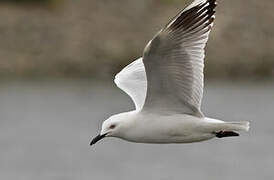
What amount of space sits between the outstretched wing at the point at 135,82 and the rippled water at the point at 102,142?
20.6 feet

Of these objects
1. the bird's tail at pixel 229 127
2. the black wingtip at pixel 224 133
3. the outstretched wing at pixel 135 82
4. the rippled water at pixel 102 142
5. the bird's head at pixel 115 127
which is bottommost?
the rippled water at pixel 102 142

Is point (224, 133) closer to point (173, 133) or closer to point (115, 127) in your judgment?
point (173, 133)

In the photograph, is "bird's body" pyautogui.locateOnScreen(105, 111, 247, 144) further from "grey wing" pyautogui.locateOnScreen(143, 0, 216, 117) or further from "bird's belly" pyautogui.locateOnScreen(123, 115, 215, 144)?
"grey wing" pyautogui.locateOnScreen(143, 0, 216, 117)

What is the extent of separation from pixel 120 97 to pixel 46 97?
1.48 metres

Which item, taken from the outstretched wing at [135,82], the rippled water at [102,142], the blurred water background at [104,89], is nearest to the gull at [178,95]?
the outstretched wing at [135,82]

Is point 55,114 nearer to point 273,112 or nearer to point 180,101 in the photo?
point 273,112

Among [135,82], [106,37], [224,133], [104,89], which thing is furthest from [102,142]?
[224,133]

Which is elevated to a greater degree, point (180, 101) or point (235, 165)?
point (180, 101)

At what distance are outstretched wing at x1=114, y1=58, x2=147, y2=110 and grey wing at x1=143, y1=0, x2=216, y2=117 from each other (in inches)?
25.1

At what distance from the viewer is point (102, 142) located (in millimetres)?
21469

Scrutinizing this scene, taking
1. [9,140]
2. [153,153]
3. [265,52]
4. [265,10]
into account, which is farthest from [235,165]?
[265,10]

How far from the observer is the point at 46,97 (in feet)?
83.9

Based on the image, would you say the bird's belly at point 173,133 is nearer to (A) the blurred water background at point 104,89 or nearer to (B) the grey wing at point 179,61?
(B) the grey wing at point 179,61

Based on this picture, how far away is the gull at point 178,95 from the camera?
380 inches
